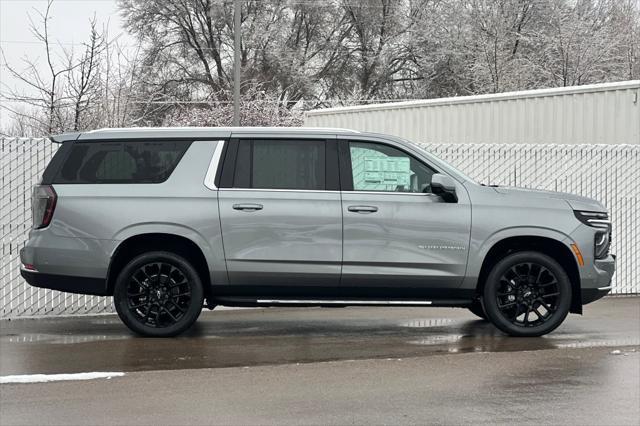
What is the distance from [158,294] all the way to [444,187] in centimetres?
288

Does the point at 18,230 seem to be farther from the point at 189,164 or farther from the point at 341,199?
the point at 341,199

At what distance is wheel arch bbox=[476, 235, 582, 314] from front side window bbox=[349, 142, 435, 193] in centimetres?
92

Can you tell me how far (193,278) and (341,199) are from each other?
1579 millimetres

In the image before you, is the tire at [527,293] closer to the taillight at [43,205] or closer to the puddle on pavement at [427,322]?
the puddle on pavement at [427,322]

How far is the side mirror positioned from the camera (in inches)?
387

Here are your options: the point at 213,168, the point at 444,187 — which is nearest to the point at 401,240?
the point at 444,187

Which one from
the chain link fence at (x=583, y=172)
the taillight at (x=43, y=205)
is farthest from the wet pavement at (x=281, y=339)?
the chain link fence at (x=583, y=172)

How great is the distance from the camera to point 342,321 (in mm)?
11438

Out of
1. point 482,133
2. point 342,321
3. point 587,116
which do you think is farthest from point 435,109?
point 342,321

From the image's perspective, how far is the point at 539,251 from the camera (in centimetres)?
1032

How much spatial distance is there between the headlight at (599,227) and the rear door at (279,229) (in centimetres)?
239

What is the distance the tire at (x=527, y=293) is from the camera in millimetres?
10094

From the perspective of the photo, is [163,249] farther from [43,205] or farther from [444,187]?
[444,187]

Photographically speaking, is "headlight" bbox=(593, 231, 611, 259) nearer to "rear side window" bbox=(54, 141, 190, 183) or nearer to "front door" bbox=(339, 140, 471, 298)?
"front door" bbox=(339, 140, 471, 298)
